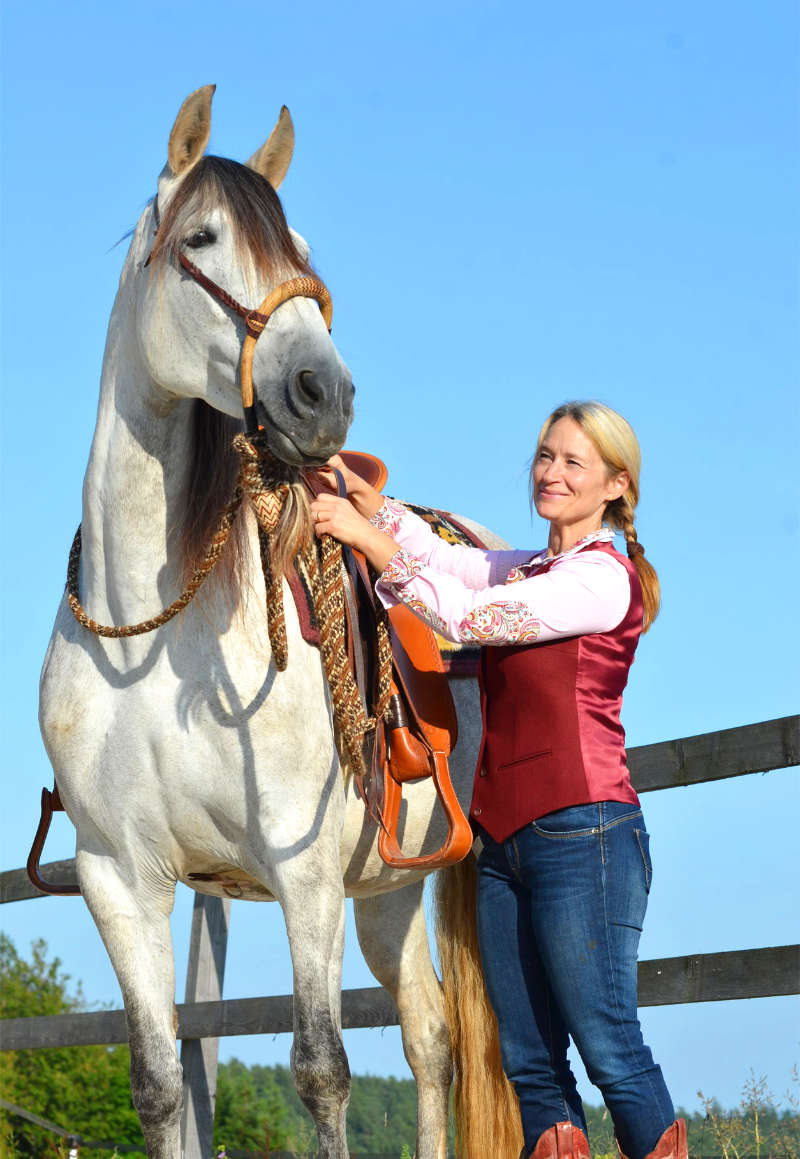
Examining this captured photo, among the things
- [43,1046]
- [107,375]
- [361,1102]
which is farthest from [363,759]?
[361,1102]

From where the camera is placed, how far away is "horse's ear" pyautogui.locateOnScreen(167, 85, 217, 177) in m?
2.60

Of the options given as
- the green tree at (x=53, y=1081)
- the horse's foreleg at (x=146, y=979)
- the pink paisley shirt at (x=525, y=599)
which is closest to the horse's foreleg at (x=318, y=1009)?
the horse's foreleg at (x=146, y=979)

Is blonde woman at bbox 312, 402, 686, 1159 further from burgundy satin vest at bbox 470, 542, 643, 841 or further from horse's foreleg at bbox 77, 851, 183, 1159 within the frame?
horse's foreleg at bbox 77, 851, 183, 1159

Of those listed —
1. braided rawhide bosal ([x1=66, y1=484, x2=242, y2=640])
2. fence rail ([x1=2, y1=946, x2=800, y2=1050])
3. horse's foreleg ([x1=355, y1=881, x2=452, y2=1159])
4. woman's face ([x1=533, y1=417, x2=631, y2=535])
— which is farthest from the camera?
horse's foreleg ([x1=355, y1=881, x2=452, y2=1159])

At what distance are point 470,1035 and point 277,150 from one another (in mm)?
2642

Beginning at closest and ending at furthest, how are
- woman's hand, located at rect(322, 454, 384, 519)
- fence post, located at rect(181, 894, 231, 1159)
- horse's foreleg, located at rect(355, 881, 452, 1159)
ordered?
woman's hand, located at rect(322, 454, 384, 519) → horse's foreleg, located at rect(355, 881, 452, 1159) → fence post, located at rect(181, 894, 231, 1159)

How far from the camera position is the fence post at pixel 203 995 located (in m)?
4.86

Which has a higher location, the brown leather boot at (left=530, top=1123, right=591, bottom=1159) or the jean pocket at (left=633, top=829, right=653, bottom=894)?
the jean pocket at (left=633, top=829, right=653, bottom=894)

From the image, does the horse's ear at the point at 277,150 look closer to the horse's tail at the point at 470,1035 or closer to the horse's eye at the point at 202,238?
the horse's eye at the point at 202,238

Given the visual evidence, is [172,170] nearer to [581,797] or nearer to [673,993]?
[581,797]

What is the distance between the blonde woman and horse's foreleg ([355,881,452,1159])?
123cm

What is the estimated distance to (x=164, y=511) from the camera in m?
2.76

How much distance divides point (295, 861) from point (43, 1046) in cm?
367

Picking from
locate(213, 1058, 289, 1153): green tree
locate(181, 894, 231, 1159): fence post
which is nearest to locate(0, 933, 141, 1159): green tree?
locate(213, 1058, 289, 1153): green tree
